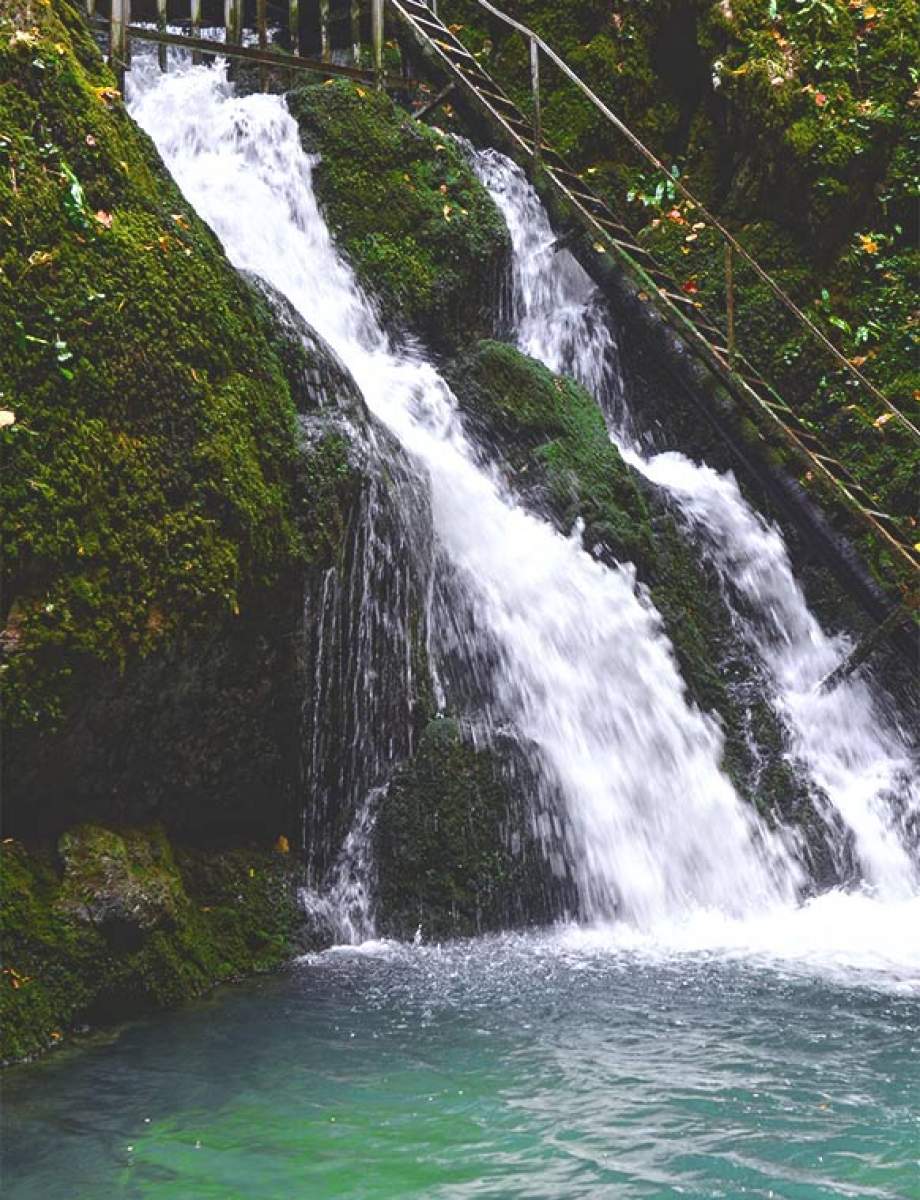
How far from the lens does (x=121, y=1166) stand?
3166 millimetres

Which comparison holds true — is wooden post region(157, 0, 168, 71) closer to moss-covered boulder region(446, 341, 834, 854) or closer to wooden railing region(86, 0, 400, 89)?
wooden railing region(86, 0, 400, 89)

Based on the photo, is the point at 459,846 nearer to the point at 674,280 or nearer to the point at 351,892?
the point at 351,892

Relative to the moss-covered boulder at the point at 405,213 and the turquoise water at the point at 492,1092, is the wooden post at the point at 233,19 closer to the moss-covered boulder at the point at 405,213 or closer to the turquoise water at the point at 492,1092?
the moss-covered boulder at the point at 405,213

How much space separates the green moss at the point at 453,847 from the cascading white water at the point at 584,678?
1.19 ft

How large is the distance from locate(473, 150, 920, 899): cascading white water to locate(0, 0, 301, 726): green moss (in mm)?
4401

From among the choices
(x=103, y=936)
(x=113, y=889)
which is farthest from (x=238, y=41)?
(x=103, y=936)

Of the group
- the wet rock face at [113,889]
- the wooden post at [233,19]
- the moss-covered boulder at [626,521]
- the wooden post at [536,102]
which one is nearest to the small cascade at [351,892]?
the wet rock face at [113,889]

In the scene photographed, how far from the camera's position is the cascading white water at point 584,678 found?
6.55 metres

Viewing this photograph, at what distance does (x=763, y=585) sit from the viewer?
9180 millimetres

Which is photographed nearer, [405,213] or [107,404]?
[107,404]

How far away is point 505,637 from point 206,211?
4.72 metres

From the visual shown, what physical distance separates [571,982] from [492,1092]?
131cm

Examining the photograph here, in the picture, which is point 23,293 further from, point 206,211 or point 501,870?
point 206,211

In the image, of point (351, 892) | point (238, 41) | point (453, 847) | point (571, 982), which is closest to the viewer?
point (571, 982)
